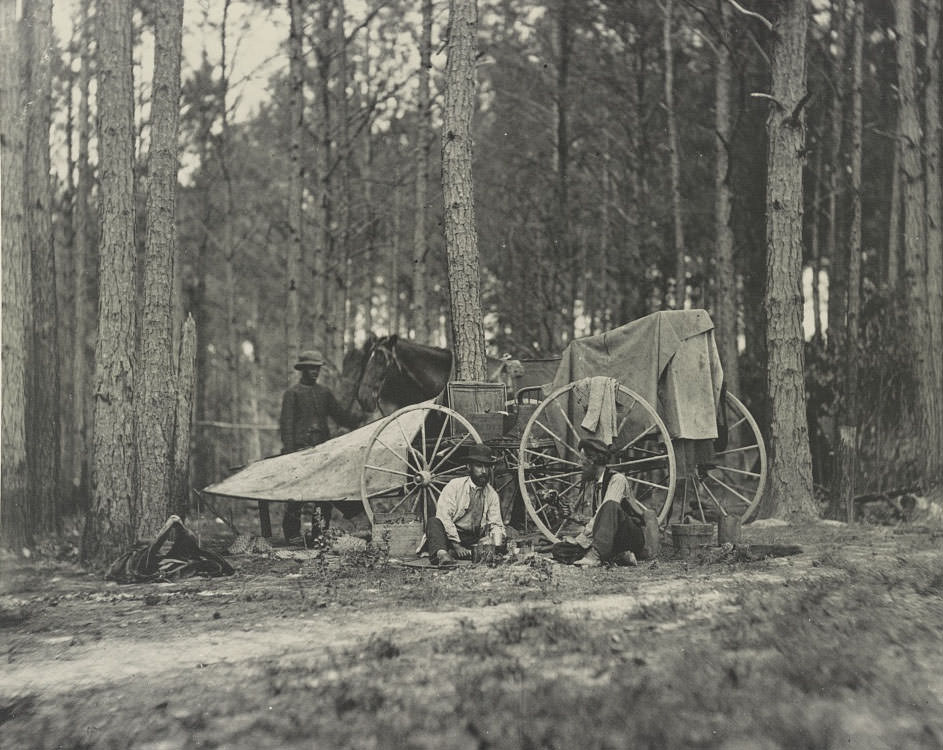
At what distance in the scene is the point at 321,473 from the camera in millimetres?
10508

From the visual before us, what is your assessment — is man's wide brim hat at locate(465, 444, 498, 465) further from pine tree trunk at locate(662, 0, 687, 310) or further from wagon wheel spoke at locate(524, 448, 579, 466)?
pine tree trunk at locate(662, 0, 687, 310)

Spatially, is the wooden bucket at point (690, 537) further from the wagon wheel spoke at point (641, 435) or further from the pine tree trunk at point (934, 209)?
the pine tree trunk at point (934, 209)

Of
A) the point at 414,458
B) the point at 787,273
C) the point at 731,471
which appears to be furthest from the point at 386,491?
the point at 787,273

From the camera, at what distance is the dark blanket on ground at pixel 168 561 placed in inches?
344

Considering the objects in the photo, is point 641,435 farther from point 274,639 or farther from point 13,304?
point 13,304

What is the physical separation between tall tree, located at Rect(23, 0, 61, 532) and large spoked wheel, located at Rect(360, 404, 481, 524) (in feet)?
14.2

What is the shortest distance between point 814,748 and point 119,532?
739cm

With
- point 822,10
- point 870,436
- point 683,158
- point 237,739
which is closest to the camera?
point 237,739

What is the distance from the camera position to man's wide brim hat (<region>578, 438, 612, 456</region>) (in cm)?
905

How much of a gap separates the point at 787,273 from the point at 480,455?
4.91 meters

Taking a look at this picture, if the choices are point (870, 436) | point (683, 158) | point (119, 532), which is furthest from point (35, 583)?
point (683, 158)

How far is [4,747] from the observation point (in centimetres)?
450

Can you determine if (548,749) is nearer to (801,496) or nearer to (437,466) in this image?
(437,466)

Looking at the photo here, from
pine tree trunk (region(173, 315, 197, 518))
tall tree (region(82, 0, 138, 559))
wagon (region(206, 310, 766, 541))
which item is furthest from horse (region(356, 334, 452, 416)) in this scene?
tall tree (region(82, 0, 138, 559))
